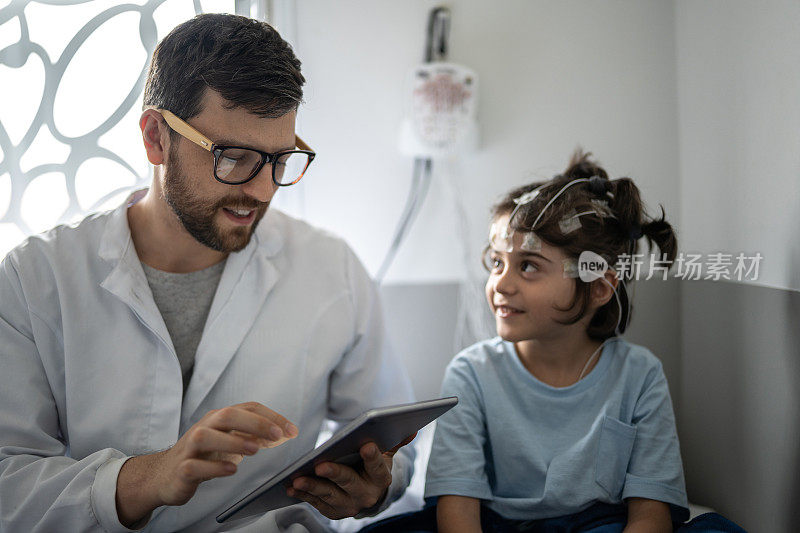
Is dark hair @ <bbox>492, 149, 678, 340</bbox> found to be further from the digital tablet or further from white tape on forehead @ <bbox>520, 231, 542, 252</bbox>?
the digital tablet

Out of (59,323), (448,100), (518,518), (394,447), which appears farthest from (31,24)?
(518,518)

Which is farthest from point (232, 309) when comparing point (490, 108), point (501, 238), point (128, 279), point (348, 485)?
point (490, 108)

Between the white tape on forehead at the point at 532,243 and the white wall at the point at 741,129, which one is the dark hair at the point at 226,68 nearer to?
the white tape on forehead at the point at 532,243

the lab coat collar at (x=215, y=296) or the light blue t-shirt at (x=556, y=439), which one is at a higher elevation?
the lab coat collar at (x=215, y=296)

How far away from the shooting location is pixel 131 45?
1562 millimetres

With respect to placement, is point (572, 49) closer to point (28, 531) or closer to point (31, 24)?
point (31, 24)

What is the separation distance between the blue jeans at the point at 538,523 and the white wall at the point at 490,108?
31.0 inches

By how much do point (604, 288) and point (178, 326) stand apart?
905 mm

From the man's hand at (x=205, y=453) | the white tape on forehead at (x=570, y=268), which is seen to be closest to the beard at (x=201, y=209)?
the man's hand at (x=205, y=453)

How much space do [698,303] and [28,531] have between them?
5.15 feet

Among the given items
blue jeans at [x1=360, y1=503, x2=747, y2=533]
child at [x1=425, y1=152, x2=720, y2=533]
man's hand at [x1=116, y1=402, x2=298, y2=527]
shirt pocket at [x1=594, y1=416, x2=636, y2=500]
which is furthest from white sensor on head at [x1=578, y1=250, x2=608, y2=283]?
man's hand at [x1=116, y1=402, x2=298, y2=527]

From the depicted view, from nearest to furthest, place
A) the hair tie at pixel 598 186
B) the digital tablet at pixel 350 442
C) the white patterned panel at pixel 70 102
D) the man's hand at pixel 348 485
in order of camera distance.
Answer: the digital tablet at pixel 350 442, the man's hand at pixel 348 485, the hair tie at pixel 598 186, the white patterned panel at pixel 70 102

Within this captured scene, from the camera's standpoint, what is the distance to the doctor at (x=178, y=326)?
3.48 feet

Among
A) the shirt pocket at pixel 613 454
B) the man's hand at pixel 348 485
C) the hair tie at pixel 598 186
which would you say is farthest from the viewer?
the hair tie at pixel 598 186
